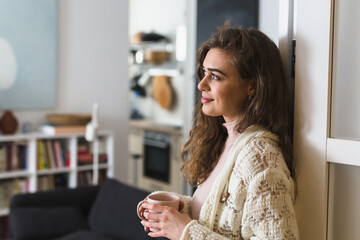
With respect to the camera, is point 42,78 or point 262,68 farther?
point 42,78

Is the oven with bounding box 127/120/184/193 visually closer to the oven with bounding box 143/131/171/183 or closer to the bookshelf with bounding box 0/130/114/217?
the oven with bounding box 143/131/171/183

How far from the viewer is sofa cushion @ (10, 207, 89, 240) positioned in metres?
3.07

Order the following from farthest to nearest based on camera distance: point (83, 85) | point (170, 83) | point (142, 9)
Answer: point (142, 9) < point (170, 83) < point (83, 85)

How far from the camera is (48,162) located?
13.0 feet

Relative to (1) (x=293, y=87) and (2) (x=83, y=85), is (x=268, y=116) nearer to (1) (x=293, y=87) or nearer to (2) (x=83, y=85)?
(1) (x=293, y=87)

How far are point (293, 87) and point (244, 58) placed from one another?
0.57 feet

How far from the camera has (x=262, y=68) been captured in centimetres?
118

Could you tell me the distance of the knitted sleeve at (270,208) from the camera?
3.48 ft

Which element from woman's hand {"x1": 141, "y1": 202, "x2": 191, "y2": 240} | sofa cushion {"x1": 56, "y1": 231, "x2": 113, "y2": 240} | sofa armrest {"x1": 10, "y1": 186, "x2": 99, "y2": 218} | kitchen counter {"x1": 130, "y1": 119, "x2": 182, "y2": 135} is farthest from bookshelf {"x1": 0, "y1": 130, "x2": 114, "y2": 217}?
woman's hand {"x1": 141, "y1": 202, "x2": 191, "y2": 240}

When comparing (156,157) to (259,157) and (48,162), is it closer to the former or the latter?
(48,162)

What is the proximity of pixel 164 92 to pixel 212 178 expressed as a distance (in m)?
4.97

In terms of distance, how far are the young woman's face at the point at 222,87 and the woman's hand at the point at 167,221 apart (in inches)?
11.4

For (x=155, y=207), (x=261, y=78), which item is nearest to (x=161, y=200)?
(x=155, y=207)

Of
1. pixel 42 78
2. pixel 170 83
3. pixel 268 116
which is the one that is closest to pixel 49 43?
pixel 42 78
